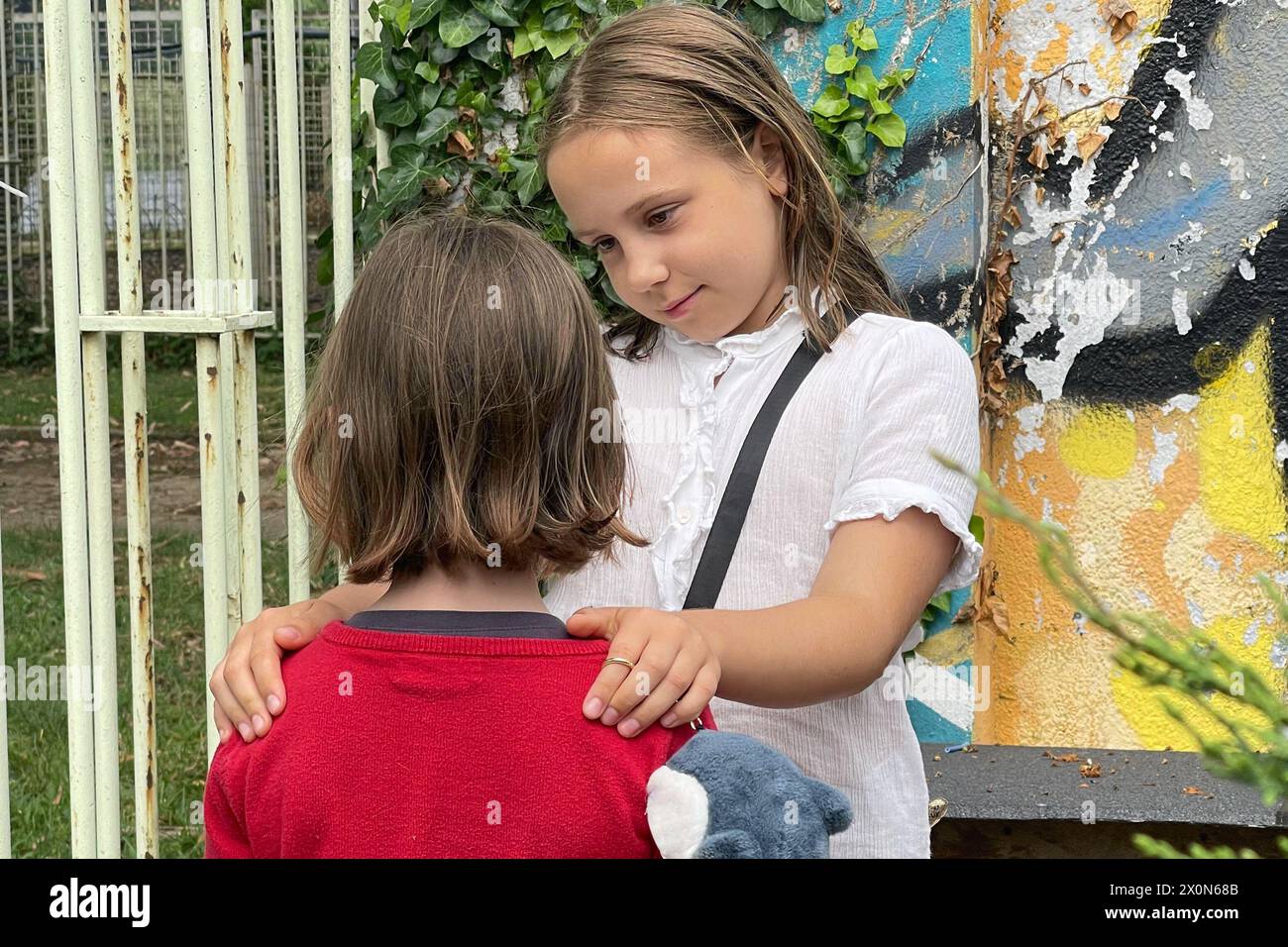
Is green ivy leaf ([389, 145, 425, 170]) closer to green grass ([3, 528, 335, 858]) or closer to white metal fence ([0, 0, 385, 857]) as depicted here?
white metal fence ([0, 0, 385, 857])

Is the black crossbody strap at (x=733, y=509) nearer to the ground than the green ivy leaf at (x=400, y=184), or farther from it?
nearer to the ground

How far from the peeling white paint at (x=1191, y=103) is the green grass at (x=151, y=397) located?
6281 millimetres

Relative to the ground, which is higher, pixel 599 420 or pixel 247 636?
pixel 599 420

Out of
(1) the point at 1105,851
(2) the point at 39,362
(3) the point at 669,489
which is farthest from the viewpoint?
(2) the point at 39,362

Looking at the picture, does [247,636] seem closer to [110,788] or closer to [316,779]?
[316,779]

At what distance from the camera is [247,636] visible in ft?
4.81

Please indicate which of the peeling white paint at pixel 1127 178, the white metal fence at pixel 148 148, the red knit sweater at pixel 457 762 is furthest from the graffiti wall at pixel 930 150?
the white metal fence at pixel 148 148

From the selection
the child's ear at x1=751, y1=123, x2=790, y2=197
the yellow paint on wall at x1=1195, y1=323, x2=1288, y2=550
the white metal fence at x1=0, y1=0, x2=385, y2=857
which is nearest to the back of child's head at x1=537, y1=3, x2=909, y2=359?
the child's ear at x1=751, y1=123, x2=790, y2=197

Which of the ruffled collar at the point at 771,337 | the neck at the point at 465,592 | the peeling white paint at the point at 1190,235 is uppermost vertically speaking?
the peeling white paint at the point at 1190,235

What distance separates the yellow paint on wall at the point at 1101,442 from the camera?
2969mm

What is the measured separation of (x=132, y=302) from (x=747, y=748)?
1589 mm

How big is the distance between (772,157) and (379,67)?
4.21 ft

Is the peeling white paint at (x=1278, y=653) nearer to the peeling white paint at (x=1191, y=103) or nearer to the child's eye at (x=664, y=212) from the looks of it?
the peeling white paint at (x=1191, y=103)
